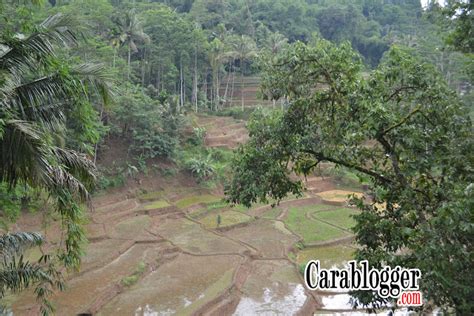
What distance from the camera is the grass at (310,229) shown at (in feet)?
57.7

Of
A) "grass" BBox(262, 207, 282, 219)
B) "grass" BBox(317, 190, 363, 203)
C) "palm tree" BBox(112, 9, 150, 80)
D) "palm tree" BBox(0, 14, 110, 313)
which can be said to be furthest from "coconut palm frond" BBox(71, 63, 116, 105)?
"palm tree" BBox(112, 9, 150, 80)

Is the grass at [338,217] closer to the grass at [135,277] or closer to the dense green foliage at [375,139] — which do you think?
the grass at [135,277]

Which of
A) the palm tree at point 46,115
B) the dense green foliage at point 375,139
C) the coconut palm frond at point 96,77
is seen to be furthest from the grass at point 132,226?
the coconut palm frond at point 96,77

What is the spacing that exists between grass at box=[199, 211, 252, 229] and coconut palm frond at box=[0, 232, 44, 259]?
12.9 meters

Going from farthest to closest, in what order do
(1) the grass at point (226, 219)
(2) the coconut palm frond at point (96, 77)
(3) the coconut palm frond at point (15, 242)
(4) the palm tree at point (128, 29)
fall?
(4) the palm tree at point (128, 29)
(1) the grass at point (226, 219)
(3) the coconut palm frond at point (15, 242)
(2) the coconut palm frond at point (96, 77)

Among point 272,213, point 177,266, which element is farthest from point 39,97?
point 272,213

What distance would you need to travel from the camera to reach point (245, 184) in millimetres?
5633

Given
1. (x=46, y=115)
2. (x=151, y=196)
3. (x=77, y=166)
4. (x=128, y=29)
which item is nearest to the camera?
(x=46, y=115)

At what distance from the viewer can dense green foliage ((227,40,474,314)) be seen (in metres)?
4.60

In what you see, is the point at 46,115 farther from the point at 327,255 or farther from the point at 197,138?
the point at 197,138

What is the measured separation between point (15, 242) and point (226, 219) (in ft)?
47.9

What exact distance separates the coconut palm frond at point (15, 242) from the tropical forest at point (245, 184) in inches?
1.2

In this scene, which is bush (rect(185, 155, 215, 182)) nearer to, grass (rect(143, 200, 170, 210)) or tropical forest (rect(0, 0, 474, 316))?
tropical forest (rect(0, 0, 474, 316))

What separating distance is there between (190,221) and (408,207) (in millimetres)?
15958
